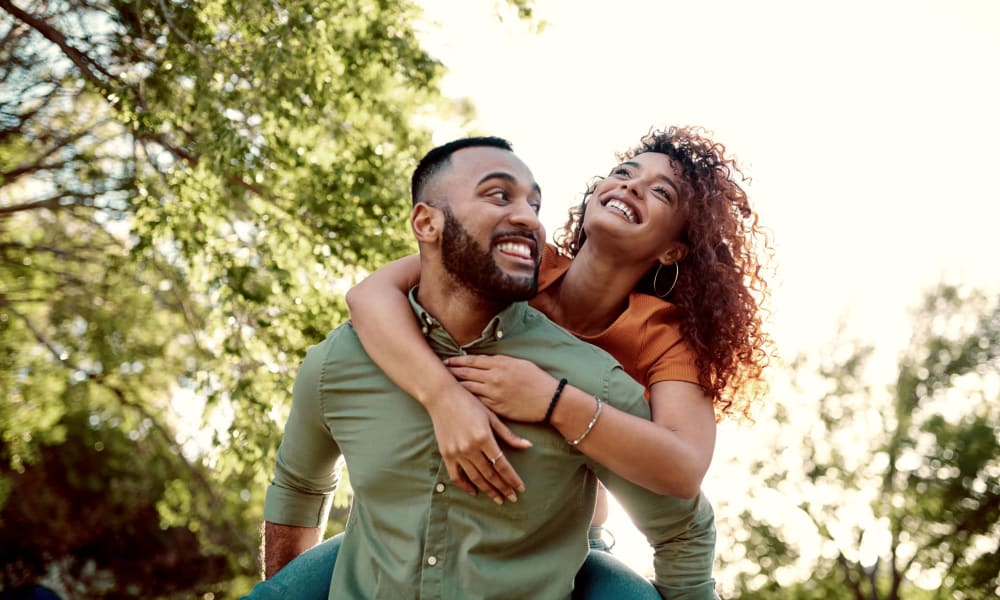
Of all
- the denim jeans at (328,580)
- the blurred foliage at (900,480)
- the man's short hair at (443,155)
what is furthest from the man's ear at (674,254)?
the blurred foliage at (900,480)

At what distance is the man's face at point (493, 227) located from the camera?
99.7 inches

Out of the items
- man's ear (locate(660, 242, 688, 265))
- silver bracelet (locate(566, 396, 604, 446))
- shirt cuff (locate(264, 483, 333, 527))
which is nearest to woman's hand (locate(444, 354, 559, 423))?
silver bracelet (locate(566, 396, 604, 446))

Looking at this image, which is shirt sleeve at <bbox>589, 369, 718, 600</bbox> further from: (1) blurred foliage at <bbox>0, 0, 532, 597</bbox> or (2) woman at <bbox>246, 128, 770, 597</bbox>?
(1) blurred foliage at <bbox>0, 0, 532, 597</bbox>

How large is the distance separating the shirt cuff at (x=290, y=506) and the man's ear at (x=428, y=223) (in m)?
0.94

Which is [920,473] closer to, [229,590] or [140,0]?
[229,590]

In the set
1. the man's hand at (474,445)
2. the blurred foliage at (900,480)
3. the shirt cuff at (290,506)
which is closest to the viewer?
the man's hand at (474,445)

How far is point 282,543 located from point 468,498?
91cm

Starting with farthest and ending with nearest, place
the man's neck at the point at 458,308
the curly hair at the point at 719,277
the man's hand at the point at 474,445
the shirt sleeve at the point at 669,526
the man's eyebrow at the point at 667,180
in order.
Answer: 1. the man's eyebrow at the point at 667,180
2. the curly hair at the point at 719,277
3. the man's neck at the point at 458,308
4. the shirt sleeve at the point at 669,526
5. the man's hand at the point at 474,445

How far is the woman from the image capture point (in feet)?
7.77

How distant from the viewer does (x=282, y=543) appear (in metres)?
3.02

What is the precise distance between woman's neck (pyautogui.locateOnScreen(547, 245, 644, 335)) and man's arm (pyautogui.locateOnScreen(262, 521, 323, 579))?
1.21 metres

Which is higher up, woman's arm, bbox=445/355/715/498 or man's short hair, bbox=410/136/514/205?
man's short hair, bbox=410/136/514/205

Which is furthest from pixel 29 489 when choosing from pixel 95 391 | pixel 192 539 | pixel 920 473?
pixel 920 473

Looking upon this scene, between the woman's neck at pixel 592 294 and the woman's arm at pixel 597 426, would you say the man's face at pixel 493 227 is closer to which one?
the woman's arm at pixel 597 426
